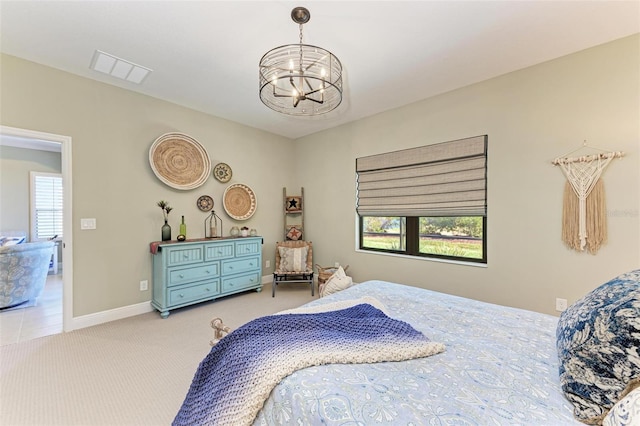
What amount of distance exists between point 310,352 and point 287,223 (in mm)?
3918

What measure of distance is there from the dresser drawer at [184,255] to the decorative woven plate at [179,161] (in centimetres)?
86

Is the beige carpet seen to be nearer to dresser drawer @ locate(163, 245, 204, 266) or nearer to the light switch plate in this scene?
dresser drawer @ locate(163, 245, 204, 266)

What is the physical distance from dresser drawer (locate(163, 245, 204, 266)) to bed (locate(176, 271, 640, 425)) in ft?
8.73

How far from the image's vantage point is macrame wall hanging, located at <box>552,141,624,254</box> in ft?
7.49

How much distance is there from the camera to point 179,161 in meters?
3.55

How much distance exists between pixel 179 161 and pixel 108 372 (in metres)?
2.47

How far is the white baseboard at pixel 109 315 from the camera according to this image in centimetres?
279

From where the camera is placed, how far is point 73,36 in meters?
2.20

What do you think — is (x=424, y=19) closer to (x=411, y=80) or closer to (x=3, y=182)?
(x=411, y=80)

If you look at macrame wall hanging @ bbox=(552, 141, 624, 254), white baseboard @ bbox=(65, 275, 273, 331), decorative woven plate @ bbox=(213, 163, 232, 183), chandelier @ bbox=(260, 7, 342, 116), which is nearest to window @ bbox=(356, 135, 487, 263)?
macrame wall hanging @ bbox=(552, 141, 624, 254)

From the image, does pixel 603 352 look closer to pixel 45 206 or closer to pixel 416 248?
pixel 416 248

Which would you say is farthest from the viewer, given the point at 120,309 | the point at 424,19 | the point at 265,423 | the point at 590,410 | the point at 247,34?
the point at 120,309

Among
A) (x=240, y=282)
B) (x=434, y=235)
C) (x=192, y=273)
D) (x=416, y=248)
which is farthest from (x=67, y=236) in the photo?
(x=434, y=235)

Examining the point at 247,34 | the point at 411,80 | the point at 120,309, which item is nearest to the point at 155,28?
the point at 247,34
